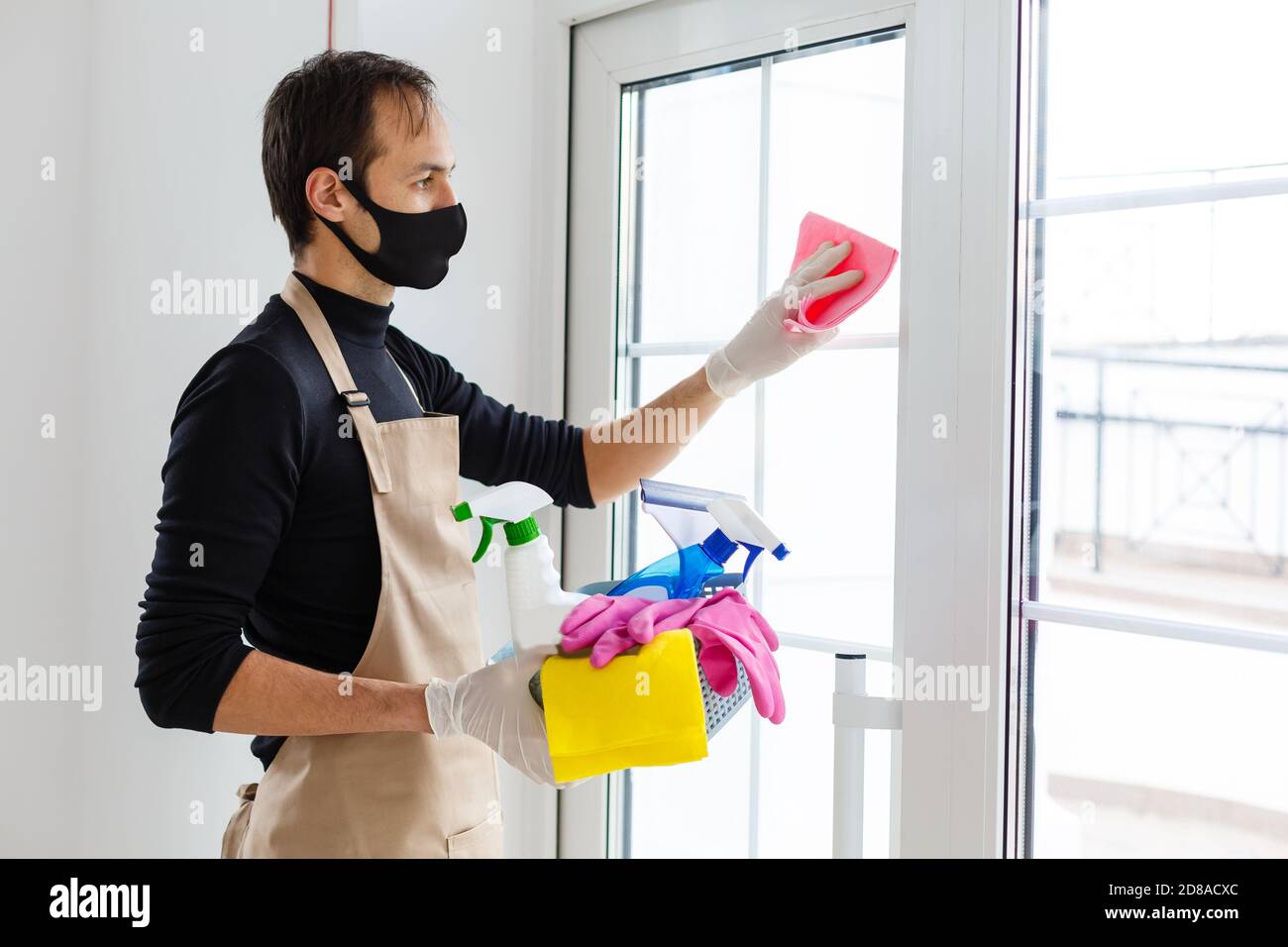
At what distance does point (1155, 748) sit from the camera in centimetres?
103

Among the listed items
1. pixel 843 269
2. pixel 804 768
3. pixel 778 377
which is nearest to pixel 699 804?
pixel 804 768

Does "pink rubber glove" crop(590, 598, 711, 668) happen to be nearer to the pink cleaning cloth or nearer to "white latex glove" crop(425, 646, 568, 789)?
"white latex glove" crop(425, 646, 568, 789)

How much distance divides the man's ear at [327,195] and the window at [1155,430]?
28.0 inches

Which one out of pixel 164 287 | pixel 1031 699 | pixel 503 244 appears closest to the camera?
pixel 1031 699

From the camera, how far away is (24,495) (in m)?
1.15

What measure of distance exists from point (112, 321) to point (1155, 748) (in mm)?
1215

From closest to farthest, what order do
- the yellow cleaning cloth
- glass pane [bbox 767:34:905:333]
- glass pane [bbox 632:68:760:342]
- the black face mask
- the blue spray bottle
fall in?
the yellow cleaning cloth → the blue spray bottle → the black face mask → glass pane [bbox 767:34:905:333] → glass pane [bbox 632:68:760:342]

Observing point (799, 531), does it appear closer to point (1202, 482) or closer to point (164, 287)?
point (1202, 482)

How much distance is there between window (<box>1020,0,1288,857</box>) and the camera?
37.7 inches

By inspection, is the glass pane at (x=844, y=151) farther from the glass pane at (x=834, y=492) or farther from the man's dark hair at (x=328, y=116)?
the man's dark hair at (x=328, y=116)

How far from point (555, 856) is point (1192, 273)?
1.14 meters

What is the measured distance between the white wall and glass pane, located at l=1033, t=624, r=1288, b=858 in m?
0.93

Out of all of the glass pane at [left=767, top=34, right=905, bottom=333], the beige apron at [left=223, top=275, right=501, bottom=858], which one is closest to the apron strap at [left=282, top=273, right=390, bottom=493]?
the beige apron at [left=223, top=275, right=501, bottom=858]
